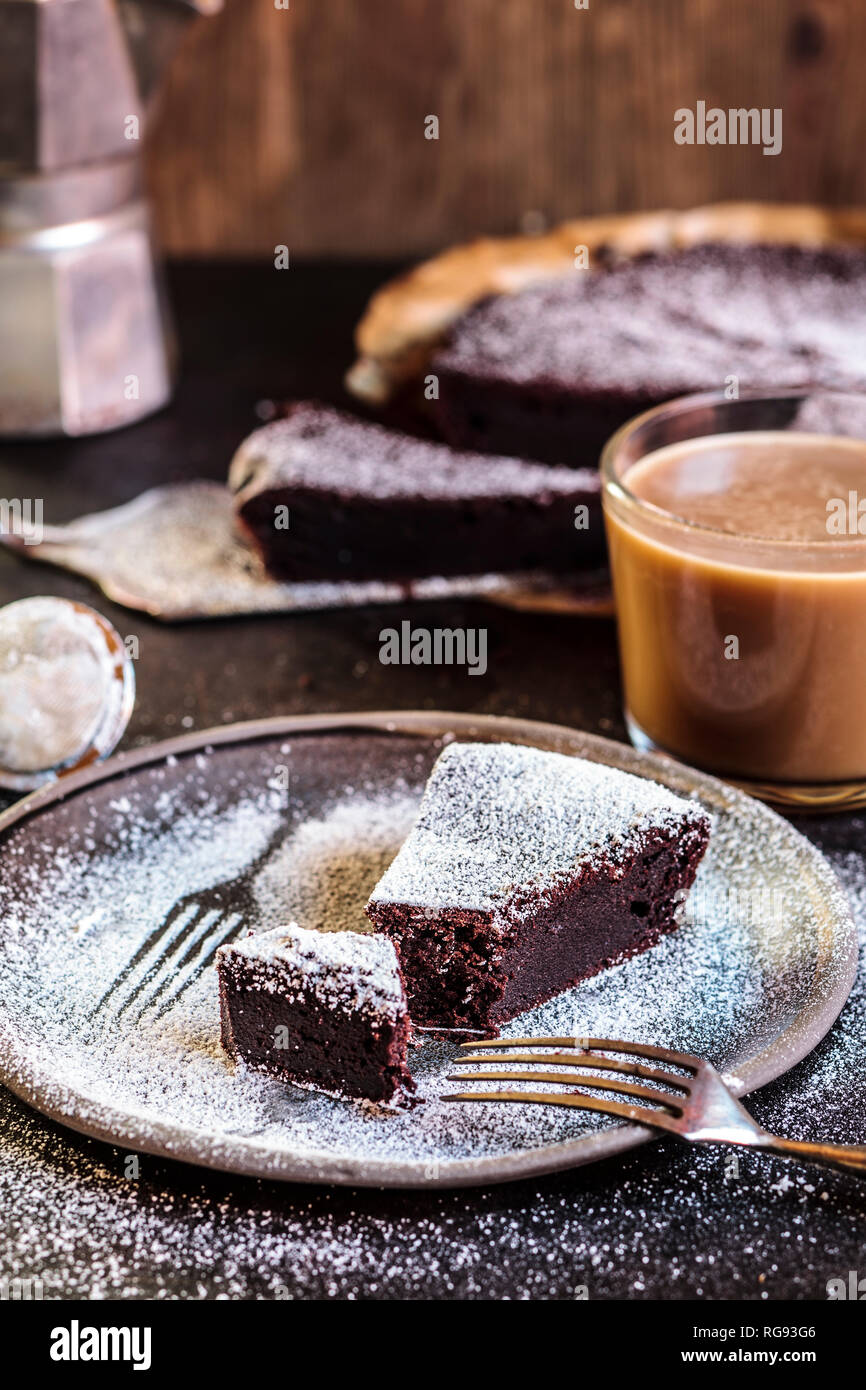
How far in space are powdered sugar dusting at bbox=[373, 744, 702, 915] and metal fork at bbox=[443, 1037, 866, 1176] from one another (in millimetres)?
130

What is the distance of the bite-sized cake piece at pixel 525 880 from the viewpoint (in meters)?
1.32

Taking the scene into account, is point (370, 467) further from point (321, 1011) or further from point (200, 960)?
point (321, 1011)

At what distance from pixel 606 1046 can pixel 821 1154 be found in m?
0.19

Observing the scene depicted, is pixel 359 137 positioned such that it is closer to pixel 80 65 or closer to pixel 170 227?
pixel 170 227

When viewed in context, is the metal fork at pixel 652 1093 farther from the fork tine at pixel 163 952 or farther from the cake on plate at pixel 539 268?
the cake on plate at pixel 539 268

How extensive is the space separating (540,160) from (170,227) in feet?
2.80

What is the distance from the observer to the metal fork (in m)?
1.11

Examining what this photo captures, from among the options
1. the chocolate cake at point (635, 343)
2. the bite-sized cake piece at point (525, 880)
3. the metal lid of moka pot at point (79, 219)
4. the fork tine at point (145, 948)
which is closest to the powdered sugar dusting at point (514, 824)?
the bite-sized cake piece at point (525, 880)

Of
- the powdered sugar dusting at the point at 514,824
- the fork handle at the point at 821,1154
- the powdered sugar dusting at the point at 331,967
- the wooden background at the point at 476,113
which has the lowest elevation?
the fork handle at the point at 821,1154

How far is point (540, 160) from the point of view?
3.28 metres

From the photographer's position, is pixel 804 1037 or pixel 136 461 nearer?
pixel 804 1037

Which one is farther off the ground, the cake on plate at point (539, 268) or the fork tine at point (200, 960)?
the cake on plate at point (539, 268)

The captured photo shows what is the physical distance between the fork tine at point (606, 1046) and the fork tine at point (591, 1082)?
28 millimetres
